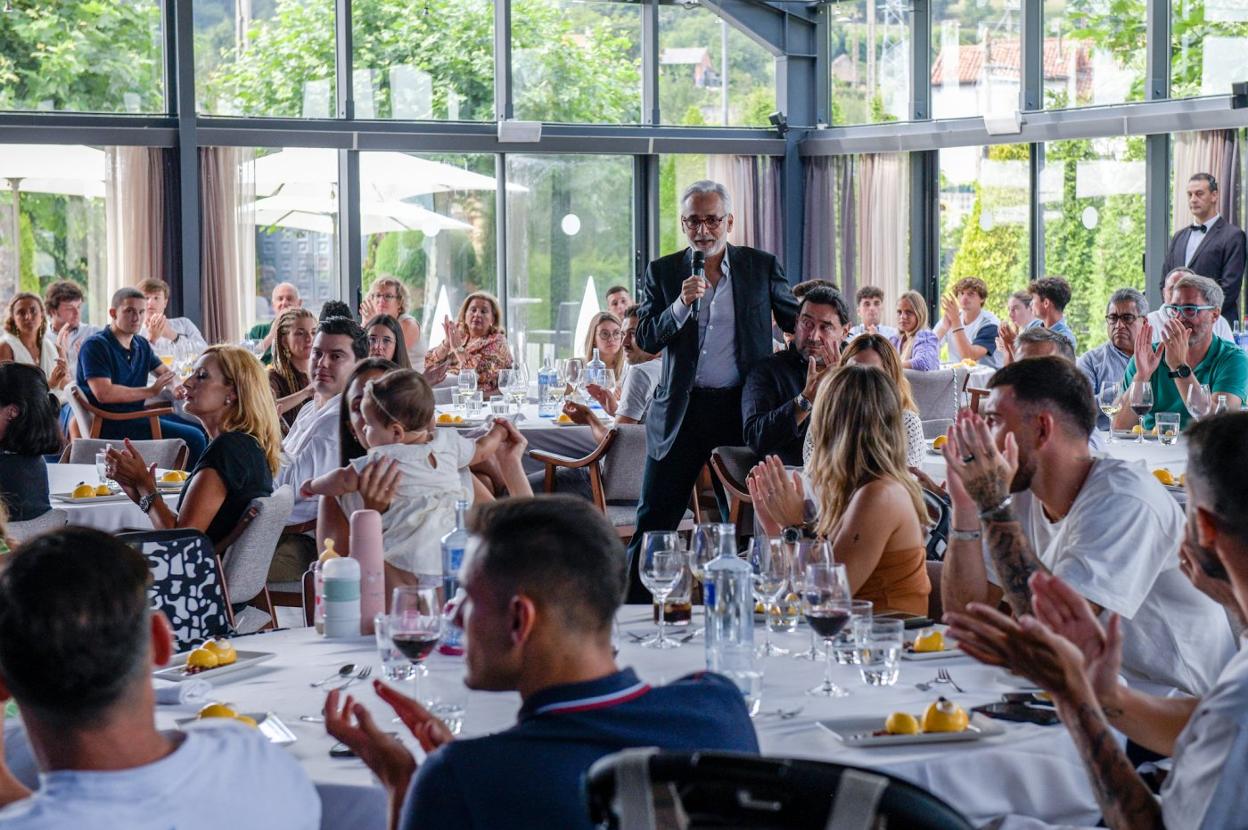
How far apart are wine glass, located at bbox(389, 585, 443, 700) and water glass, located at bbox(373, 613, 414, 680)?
48 mm

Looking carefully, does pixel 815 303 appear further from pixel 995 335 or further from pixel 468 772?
pixel 995 335

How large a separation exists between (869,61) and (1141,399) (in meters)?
9.00

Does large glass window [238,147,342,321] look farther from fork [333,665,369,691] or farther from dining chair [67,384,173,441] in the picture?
fork [333,665,369,691]

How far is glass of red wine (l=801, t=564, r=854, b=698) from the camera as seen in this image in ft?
9.36

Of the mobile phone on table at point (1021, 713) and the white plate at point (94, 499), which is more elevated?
the white plate at point (94, 499)

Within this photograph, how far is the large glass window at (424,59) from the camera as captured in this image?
45.9 ft

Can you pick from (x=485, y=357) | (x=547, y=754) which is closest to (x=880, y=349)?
(x=547, y=754)

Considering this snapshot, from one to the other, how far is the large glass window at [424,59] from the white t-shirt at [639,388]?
272 inches

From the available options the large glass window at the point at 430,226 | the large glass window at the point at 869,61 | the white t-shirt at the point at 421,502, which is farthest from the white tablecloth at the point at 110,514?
the large glass window at the point at 869,61

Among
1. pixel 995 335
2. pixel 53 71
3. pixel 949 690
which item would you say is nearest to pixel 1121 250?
pixel 995 335

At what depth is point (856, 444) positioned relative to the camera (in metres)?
4.00

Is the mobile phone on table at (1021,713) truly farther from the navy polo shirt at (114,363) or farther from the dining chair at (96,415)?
the navy polo shirt at (114,363)

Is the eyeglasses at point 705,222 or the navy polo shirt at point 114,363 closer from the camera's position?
the eyeglasses at point 705,222

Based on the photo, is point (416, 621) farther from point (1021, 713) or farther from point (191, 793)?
point (1021, 713)
